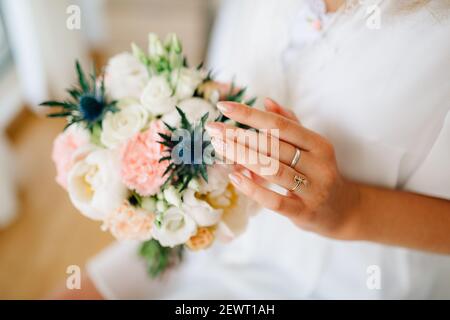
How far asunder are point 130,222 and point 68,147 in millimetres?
187

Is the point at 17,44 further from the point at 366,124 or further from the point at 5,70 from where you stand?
the point at 366,124

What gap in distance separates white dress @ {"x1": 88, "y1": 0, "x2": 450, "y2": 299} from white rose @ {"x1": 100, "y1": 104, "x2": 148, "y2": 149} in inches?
11.8

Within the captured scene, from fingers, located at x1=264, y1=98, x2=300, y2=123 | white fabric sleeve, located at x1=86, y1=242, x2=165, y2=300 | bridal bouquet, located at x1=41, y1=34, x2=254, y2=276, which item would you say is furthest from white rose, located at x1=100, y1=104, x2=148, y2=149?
white fabric sleeve, located at x1=86, y1=242, x2=165, y2=300

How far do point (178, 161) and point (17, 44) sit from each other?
1549 millimetres

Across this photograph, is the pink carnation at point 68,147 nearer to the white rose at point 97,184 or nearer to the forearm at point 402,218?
the white rose at point 97,184

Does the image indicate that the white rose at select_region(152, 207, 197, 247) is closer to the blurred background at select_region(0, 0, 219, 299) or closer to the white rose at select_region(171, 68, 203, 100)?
the white rose at select_region(171, 68, 203, 100)

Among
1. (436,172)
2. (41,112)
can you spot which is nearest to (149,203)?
(436,172)

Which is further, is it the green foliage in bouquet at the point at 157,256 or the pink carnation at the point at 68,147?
the green foliage in bouquet at the point at 157,256

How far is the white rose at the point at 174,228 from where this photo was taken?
25.0 inches

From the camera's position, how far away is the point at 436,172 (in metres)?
0.70

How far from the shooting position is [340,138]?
0.76 m

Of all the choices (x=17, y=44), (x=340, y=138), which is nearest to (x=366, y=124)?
(x=340, y=138)

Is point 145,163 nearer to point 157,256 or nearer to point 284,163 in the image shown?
point 284,163

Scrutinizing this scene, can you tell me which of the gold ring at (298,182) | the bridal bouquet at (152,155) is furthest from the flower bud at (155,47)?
the gold ring at (298,182)
